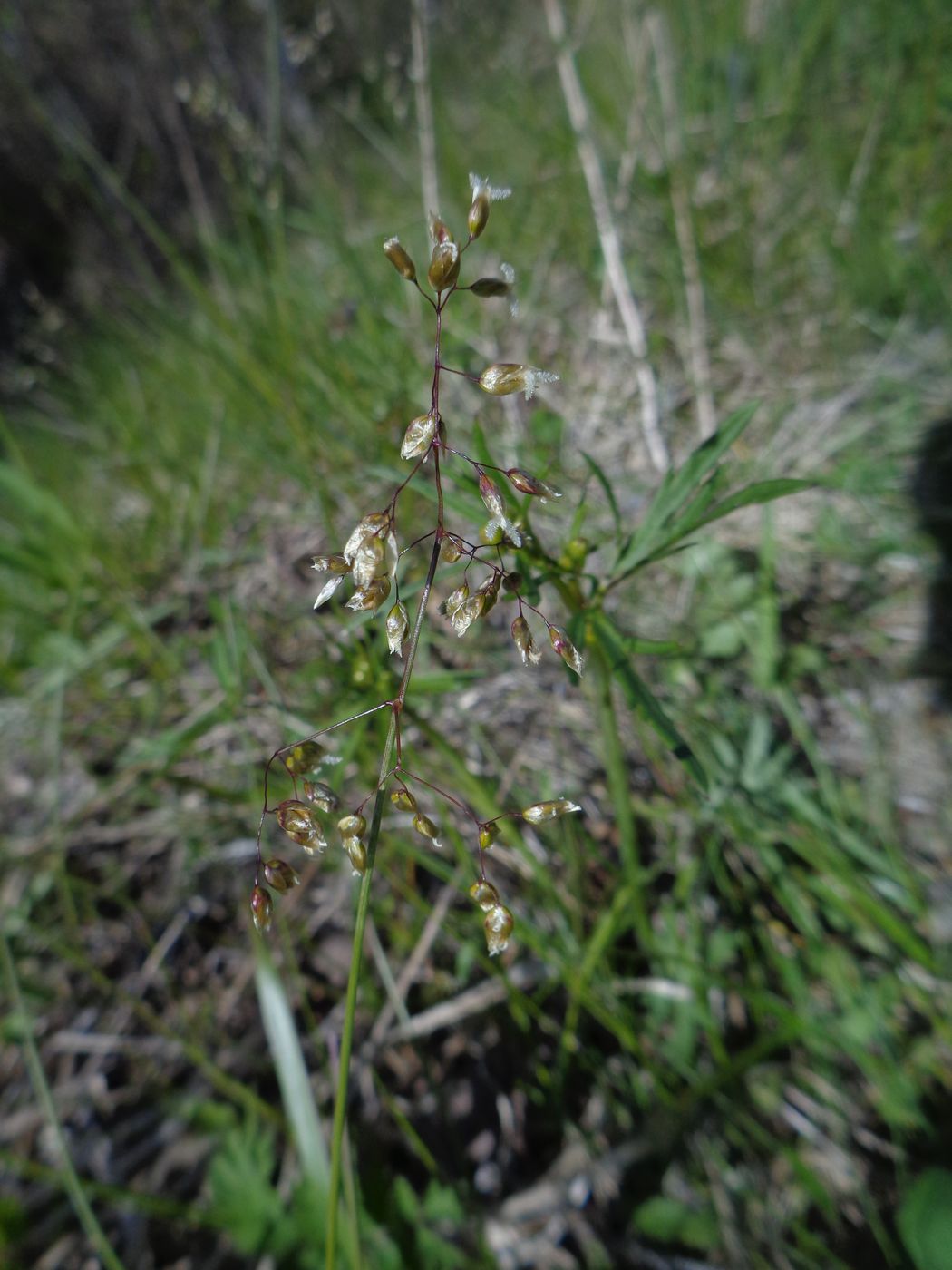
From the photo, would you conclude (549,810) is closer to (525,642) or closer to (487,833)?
(487,833)

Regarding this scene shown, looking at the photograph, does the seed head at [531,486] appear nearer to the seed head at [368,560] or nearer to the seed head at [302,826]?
the seed head at [368,560]

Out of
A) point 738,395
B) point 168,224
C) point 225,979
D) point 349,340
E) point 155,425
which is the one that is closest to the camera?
point 225,979

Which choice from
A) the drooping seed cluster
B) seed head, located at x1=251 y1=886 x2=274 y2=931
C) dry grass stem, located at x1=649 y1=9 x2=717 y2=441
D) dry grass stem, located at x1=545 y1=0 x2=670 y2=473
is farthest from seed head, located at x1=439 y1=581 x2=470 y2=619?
dry grass stem, located at x1=649 y1=9 x2=717 y2=441

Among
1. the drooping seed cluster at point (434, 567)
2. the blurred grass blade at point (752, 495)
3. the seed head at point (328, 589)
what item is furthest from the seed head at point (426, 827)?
the blurred grass blade at point (752, 495)

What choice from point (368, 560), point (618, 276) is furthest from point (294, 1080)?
point (618, 276)

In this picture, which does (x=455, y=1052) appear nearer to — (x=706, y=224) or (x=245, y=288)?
(x=706, y=224)

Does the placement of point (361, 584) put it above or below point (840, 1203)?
above

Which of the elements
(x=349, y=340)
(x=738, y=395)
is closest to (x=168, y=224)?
(x=349, y=340)
